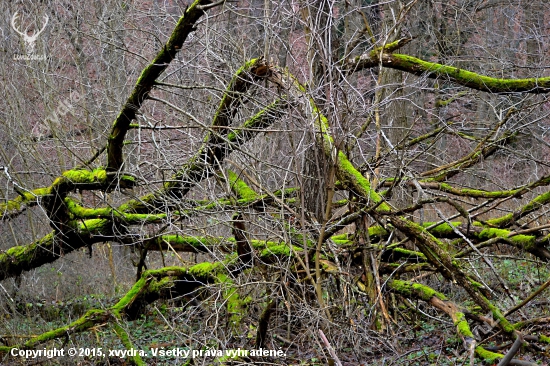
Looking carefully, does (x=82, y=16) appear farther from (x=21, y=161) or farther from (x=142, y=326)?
(x=142, y=326)

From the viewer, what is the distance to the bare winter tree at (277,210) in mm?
4754

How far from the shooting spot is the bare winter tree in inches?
187

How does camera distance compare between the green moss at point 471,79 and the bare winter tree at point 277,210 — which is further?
the green moss at point 471,79

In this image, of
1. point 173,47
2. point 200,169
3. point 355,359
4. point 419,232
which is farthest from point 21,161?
point 419,232

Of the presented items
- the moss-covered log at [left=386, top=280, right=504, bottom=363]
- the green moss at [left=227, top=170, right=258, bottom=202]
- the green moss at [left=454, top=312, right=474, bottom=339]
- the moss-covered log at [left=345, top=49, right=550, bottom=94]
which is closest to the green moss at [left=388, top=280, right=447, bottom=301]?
the moss-covered log at [left=386, top=280, right=504, bottom=363]

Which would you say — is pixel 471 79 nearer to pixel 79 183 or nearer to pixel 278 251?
pixel 278 251

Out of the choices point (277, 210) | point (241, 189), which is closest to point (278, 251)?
point (277, 210)

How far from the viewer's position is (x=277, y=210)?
5.44m

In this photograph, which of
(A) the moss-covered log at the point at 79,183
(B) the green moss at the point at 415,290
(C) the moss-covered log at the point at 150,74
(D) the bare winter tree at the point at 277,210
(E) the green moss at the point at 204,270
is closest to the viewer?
(D) the bare winter tree at the point at 277,210

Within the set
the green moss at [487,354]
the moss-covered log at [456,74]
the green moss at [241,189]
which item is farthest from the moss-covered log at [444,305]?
the moss-covered log at [456,74]

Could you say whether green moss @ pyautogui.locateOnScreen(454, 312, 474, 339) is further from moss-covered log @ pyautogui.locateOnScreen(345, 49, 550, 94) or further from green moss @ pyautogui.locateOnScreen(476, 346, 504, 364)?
moss-covered log @ pyautogui.locateOnScreen(345, 49, 550, 94)

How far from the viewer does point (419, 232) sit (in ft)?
14.5

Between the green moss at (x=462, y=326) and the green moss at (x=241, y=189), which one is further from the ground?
the green moss at (x=241, y=189)

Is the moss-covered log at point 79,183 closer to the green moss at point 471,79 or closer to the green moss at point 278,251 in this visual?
the green moss at point 278,251
